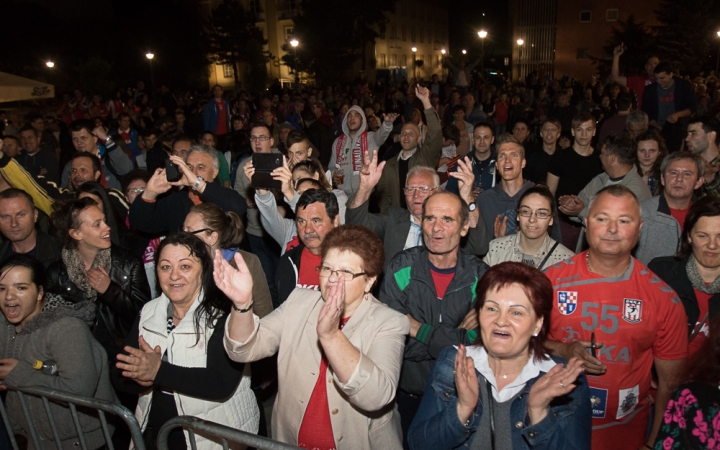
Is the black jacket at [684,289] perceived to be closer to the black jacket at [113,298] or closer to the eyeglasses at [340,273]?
the eyeglasses at [340,273]

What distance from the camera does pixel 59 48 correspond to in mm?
30547

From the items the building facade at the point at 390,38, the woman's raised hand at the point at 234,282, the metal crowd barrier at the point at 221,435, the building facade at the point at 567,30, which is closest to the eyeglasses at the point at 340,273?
the woman's raised hand at the point at 234,282

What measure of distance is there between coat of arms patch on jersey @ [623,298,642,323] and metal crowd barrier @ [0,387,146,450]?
255 centimetres

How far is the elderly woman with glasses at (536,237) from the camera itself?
3.66 meters

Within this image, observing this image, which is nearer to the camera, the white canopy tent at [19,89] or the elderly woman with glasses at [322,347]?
the elderly woman with glasses at [322,347]

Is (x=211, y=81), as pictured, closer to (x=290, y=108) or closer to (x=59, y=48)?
(x=59, y=48)

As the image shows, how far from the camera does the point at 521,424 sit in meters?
2.20

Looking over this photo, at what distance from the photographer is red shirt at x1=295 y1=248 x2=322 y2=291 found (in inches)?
149

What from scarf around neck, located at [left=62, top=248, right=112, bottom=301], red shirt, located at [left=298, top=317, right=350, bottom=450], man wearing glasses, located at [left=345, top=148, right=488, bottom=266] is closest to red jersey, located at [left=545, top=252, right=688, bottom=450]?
man wearing glasses, located at [left=345, top=148, right=488, bottom=266]

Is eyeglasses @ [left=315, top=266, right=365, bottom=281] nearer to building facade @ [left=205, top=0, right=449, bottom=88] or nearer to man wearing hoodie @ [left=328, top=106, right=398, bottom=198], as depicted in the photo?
man wearing hoodie @ [left=328, top=106, right=398, bottom=198]

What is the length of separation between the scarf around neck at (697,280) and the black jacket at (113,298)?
3.59m

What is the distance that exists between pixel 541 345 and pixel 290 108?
1442cm

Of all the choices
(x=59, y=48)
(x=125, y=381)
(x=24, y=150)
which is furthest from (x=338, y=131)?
(x=59, y=48)

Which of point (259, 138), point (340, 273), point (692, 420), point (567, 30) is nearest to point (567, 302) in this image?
point (692, 420)
